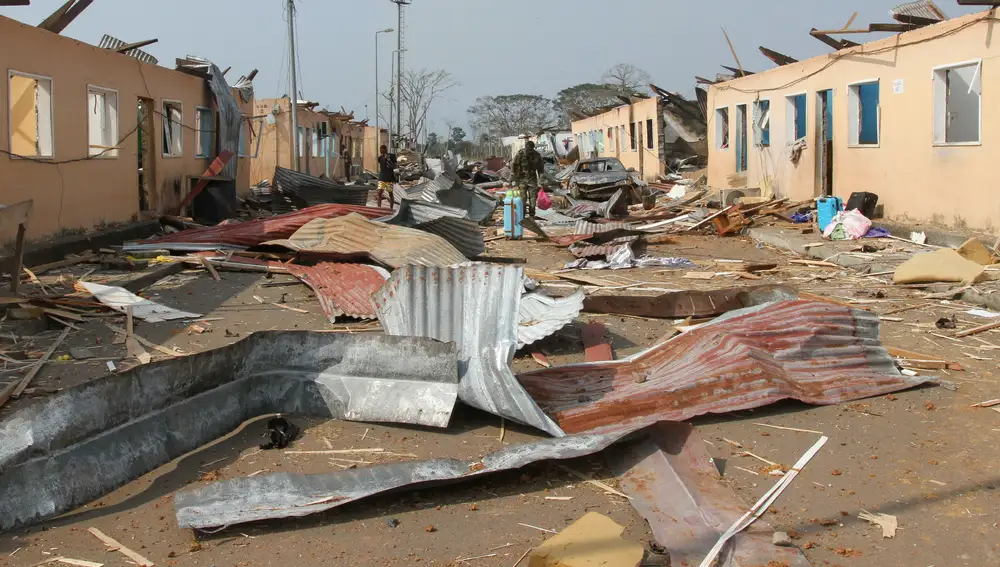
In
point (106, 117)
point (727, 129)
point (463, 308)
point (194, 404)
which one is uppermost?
point (727, 129)

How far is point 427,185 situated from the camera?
2088 centimetres

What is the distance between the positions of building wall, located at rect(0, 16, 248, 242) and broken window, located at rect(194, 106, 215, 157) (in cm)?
222

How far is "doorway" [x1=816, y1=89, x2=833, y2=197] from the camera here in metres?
20.5

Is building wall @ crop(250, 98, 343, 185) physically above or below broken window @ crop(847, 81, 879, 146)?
above

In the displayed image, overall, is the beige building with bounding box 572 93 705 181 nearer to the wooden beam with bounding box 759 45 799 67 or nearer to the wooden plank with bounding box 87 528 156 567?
the wooden beam with bounding box 759 45 799 67

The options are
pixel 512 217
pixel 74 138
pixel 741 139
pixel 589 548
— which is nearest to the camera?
pixel 589 548

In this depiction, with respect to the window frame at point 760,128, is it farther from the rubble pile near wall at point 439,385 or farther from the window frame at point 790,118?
the rubble pile near wall at point 439,385

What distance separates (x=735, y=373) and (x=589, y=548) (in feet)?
8.50

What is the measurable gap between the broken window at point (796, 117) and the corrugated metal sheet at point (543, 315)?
51.1 ft

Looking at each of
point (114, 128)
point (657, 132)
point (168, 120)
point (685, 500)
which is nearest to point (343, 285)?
point (685, 500)

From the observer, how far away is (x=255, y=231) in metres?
13.8

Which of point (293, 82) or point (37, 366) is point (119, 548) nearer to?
point (37, 366)

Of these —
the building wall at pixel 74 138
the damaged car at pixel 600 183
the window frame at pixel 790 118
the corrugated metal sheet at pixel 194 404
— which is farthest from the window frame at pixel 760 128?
the corrugated metal sheet at pixel 194 404

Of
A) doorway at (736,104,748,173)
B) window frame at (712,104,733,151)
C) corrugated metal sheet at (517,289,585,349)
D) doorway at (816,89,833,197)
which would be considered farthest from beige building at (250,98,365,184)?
corrugated metal sheet at (517,289,585,349)
